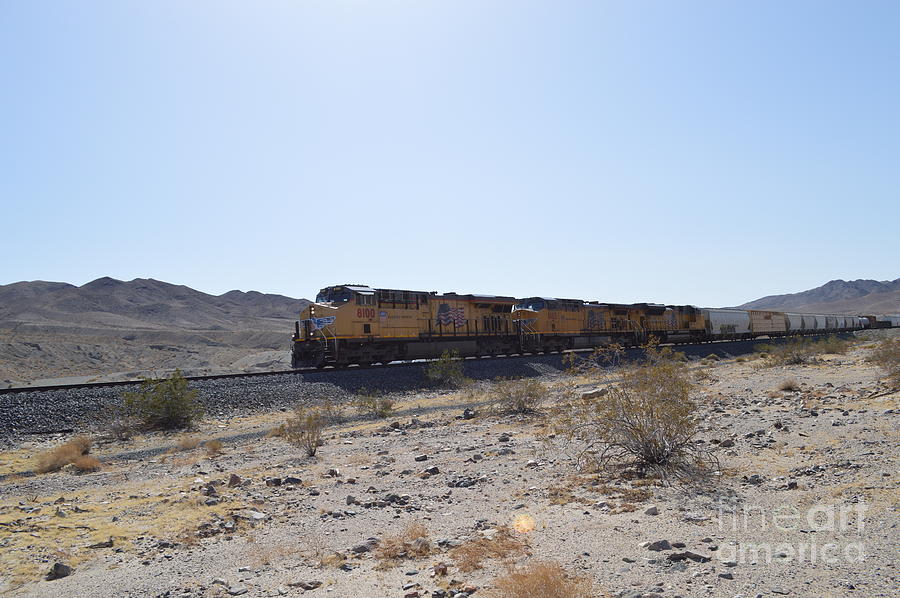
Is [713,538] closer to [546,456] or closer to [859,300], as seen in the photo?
[546,456]

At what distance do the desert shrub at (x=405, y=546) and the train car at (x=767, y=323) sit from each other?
172 ft

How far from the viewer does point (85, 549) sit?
256 inches

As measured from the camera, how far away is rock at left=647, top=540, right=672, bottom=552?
201 inches

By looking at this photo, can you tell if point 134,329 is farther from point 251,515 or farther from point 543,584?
point 543,584

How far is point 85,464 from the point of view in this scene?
11875 mm

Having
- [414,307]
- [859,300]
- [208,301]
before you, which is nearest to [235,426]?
[414,307]

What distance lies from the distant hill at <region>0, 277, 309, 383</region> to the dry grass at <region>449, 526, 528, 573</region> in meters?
36.4

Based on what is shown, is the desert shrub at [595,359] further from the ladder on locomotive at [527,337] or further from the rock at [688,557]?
the rock at [688,557]

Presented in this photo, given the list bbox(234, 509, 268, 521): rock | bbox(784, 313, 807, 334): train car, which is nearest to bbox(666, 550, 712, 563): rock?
bbox(234, 509, 268, 521): rock

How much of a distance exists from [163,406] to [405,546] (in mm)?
13381

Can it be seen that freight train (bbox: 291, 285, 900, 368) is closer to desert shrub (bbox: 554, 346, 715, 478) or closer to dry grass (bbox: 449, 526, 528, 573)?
desert shrub (bbox: 554, 346, 715, 478)

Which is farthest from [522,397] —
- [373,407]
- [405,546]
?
[405,546]
